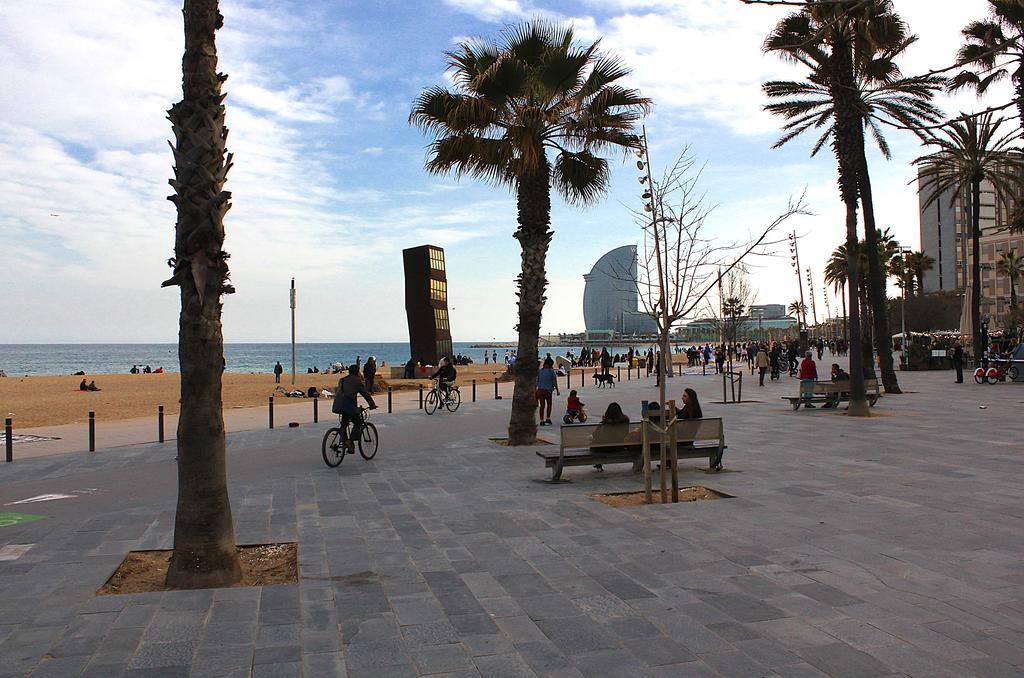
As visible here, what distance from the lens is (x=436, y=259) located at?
43.1 meters

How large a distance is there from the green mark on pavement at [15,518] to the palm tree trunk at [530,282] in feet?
25.0

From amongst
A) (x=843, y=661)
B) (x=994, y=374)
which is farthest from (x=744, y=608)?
(x=994, y=374)

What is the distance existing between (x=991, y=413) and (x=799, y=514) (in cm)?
1263

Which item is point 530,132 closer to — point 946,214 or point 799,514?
point 799,514

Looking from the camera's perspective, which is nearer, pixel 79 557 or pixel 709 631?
pixel 709 631

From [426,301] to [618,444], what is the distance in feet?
109

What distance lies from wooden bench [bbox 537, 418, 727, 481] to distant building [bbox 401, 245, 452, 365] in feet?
105

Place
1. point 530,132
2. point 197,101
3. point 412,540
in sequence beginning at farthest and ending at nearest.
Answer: point 530,132 → point 412,540 → point 197,101

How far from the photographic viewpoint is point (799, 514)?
24.5 feet

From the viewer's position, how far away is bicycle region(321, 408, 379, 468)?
37.0ft

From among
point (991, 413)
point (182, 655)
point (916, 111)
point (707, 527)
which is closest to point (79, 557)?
point (182, 655)

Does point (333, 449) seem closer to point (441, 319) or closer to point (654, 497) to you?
point (654, 497)

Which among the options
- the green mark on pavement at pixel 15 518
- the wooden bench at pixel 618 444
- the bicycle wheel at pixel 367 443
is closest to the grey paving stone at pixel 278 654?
the green mark on pavement at pixel 15 518

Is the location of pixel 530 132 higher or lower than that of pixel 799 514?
higher
